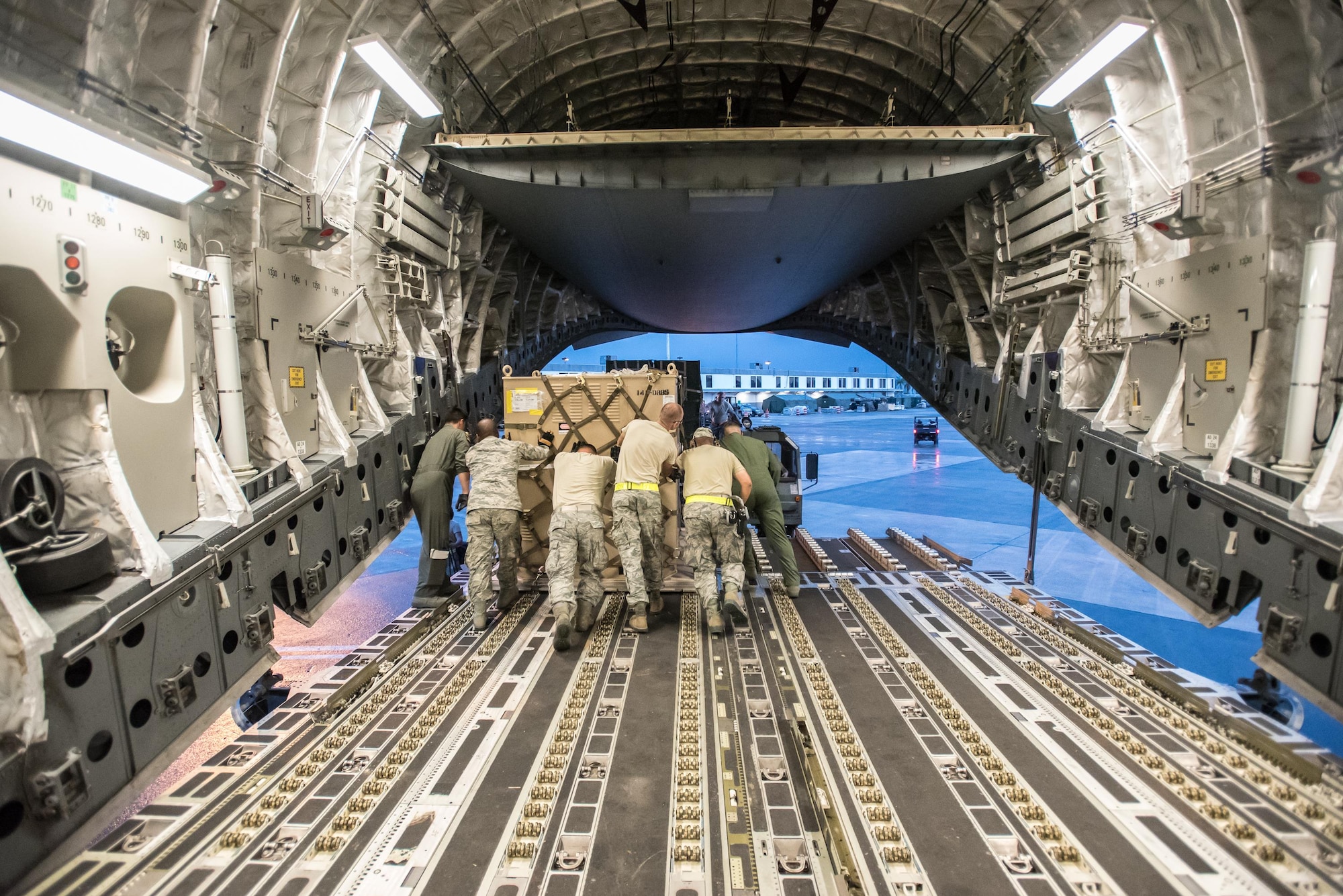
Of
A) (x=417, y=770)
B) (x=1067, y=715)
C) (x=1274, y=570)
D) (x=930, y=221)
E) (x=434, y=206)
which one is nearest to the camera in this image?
(x=417, y=770)

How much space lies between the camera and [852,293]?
1703 centimetres

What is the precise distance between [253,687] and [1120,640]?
727 cm

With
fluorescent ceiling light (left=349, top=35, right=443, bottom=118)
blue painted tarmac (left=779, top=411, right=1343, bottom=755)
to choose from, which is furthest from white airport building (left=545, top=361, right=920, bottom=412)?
fluorescent ceiling light (left=349, top=35, right=443, bottom=118)

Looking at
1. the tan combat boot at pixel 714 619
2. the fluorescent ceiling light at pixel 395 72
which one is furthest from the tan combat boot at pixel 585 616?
the fluorescent ceiling light at pixel 395 72

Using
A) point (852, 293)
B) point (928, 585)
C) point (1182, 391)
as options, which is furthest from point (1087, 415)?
point (852, 293)

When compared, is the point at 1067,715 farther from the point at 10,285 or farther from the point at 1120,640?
the point at 10,285

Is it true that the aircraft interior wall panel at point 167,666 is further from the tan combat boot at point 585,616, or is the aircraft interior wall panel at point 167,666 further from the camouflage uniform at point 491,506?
the tan combat boot at point 585,616

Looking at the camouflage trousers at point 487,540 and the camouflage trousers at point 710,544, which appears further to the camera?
the camouflage trousers at point 487,540

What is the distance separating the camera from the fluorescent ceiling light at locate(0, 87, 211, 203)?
270 centimetres

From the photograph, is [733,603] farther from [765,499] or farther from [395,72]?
[395,72]

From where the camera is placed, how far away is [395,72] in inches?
217

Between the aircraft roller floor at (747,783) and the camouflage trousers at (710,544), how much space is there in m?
0.56

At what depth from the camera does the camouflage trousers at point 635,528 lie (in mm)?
5270

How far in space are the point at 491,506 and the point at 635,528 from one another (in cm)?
127
